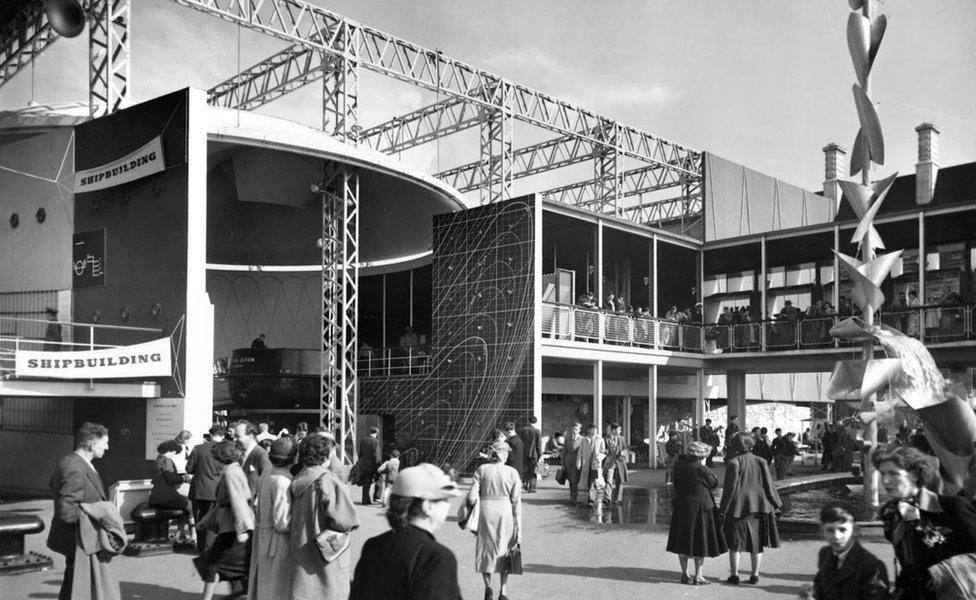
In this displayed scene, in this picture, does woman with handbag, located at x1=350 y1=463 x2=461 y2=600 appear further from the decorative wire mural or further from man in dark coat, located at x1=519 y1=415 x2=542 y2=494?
Answer: the decorative wire mural

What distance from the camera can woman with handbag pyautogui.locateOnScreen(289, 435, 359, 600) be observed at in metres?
5.81

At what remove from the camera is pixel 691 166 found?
1639 inches

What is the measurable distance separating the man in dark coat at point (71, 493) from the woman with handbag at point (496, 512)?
10.3 feet

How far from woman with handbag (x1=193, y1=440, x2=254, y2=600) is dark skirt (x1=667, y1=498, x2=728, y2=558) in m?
4.17

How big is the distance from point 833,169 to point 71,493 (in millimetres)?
32369

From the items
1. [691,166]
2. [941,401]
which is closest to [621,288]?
[691,166]

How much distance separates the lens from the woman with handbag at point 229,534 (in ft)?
24.2

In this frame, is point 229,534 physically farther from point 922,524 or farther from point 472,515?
point 922,524

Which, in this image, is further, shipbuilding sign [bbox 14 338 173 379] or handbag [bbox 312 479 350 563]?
shipbuilding sign [bbox 14 338 173 379]

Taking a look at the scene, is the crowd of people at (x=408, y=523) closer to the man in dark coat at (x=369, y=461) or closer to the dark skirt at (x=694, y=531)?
the dark skirt at (x=694, y=531)

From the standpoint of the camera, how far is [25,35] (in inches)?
944

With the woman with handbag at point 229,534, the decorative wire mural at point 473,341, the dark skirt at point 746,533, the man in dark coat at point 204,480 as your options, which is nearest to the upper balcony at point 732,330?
the decorative wire mural at point 473,341

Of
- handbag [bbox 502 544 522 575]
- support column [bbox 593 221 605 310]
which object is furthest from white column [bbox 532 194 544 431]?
handbag [bbox 502 544 522 575]

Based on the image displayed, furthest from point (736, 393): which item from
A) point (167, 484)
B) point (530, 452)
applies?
point (167, 484)
